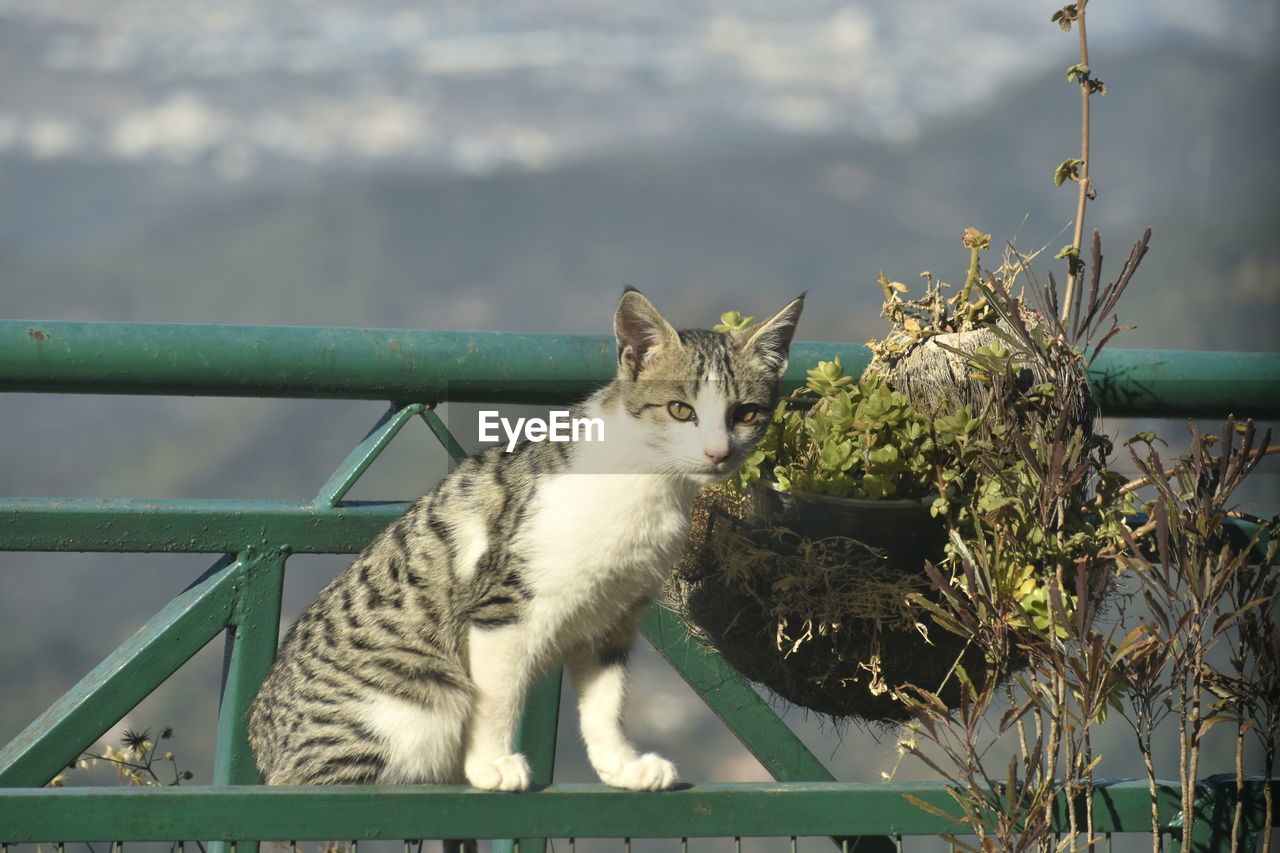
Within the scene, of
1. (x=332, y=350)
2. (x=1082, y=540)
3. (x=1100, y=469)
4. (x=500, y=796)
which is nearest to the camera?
(x=500, y=796)

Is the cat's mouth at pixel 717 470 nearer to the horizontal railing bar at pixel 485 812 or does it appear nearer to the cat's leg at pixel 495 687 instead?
the cat's leg at pixel 495 687

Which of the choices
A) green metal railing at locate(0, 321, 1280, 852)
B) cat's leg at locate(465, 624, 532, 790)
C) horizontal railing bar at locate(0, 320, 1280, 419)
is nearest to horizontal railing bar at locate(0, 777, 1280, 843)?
green metal railing at locate(0, 321, 1280, 852)

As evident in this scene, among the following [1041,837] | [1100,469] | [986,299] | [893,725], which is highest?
[986,299]

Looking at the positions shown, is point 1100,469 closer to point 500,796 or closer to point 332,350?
→ point 500,796

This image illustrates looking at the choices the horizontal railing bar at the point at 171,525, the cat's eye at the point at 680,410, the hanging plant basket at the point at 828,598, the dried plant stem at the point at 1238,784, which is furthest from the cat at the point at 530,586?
the dried plant stem at the point at 1238,784

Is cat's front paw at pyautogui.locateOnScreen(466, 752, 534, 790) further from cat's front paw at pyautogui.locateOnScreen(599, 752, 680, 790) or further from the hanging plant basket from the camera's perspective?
the hanging plant basket

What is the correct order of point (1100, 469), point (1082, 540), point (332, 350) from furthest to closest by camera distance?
1. point (332, 350)
2. point (1100, 469)
3. point (1082, 540)

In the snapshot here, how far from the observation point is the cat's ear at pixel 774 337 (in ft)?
7.72

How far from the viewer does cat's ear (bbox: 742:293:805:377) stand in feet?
7.72

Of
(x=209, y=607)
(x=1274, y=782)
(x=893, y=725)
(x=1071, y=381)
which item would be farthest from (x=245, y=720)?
(x=1274, y=782)

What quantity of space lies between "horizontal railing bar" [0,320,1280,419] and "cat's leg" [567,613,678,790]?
0.66 meters

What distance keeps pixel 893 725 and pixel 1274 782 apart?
65 cm

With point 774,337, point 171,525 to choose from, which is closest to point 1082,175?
point 774,337

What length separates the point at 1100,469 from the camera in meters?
2.31
